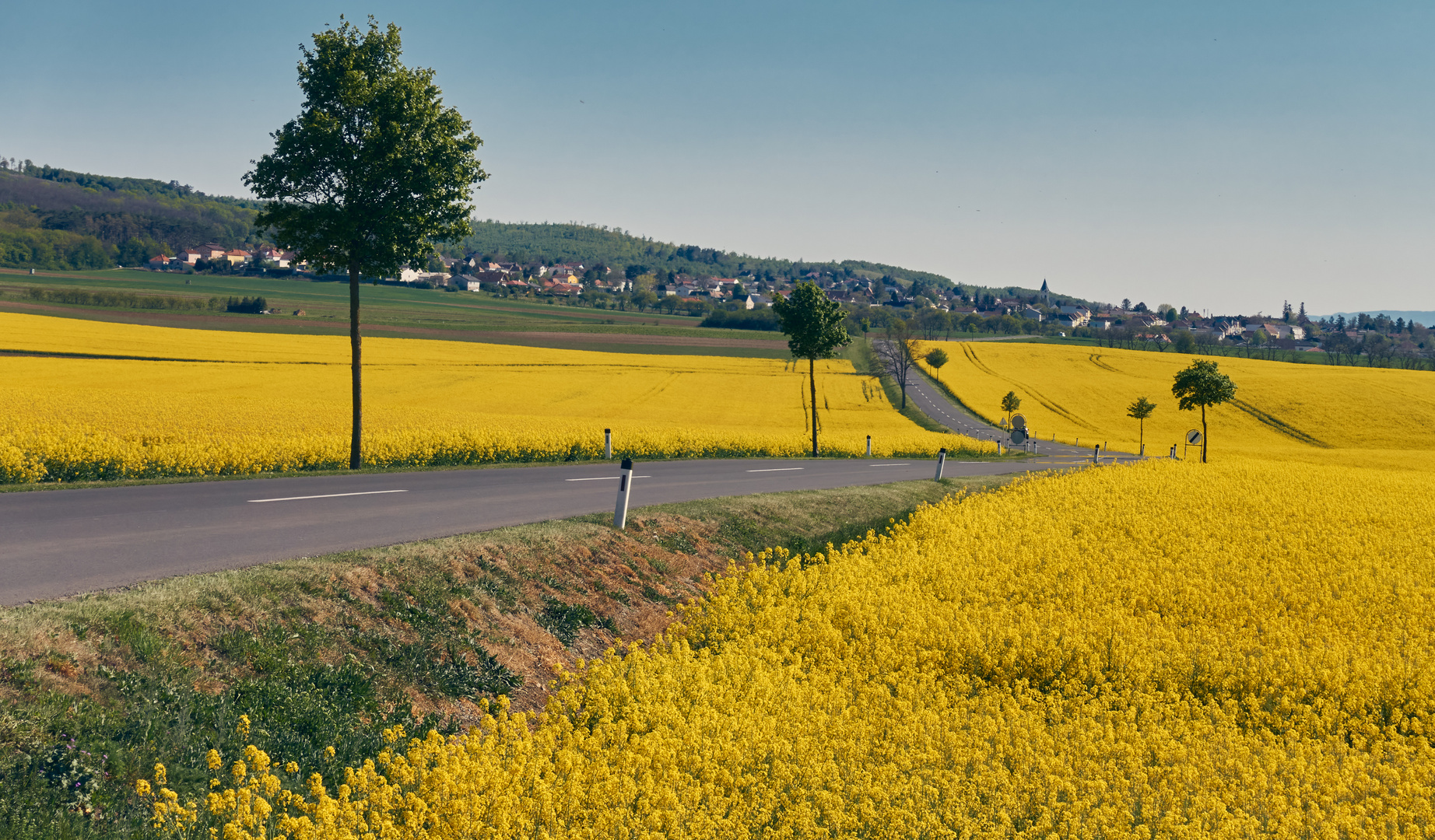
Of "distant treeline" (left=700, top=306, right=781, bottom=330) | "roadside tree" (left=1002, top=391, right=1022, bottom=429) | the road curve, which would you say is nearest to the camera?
the road curve

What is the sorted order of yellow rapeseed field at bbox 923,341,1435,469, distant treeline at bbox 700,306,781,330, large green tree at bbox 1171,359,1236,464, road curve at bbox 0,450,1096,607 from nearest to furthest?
road curve at bbox 0,450,1096,607 → large green tree at bbox 1171,359,1236,464 → yellow rapeseed field at bbox 923,341,1435,469 → distant treeline at bbox 700,306,781,330

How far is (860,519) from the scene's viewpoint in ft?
54.4

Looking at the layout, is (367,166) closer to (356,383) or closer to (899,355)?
(356,383)

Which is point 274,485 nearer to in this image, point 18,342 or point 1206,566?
point 1206,566

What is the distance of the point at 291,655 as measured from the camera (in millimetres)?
6707

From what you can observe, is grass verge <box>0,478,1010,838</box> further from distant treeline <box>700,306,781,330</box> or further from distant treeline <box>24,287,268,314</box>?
distant treeline <box>700,306,781,330</box>

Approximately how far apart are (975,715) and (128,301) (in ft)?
332

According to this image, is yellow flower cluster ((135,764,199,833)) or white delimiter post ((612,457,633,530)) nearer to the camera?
yellow flower cluster ((135,764,199,833))

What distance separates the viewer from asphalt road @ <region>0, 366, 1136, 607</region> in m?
8.50

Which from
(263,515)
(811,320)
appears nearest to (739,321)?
(811,320)

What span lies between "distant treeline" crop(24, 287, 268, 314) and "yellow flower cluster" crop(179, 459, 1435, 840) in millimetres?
93331

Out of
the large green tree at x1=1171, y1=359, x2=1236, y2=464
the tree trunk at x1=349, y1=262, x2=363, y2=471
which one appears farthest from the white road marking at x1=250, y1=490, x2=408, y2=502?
the large green tree at x1=1171, y1=359, x2=1236, y2=464

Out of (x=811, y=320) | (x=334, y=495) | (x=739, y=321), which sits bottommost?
(x=334, y=495)

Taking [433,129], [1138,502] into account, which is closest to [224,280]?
[433,129]
